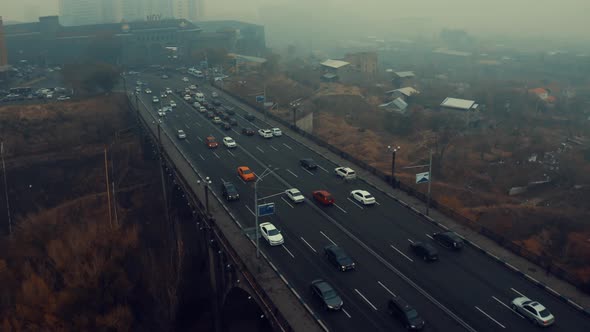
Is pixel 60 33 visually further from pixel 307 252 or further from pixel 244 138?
pixel 307 252

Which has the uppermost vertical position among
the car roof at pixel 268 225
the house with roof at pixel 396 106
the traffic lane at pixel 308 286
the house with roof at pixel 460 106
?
the car roof at pixel 268 225

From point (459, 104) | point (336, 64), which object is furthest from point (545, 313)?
point (336, 64)

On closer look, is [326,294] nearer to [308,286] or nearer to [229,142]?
[308,286]

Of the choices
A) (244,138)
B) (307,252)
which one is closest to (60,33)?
(244,138)

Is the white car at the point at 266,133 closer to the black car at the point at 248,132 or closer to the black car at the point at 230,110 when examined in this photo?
the black car at the point at 248,132

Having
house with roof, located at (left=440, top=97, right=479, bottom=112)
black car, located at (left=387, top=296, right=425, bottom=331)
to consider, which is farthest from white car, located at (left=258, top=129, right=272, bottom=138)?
house with roof, located at (left=440, top=97, right=479, bottom=112)

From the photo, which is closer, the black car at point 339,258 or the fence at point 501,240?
the fence at point 501,240

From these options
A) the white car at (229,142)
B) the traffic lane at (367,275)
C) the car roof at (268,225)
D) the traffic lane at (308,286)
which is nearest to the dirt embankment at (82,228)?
the car roof at (268,225)
